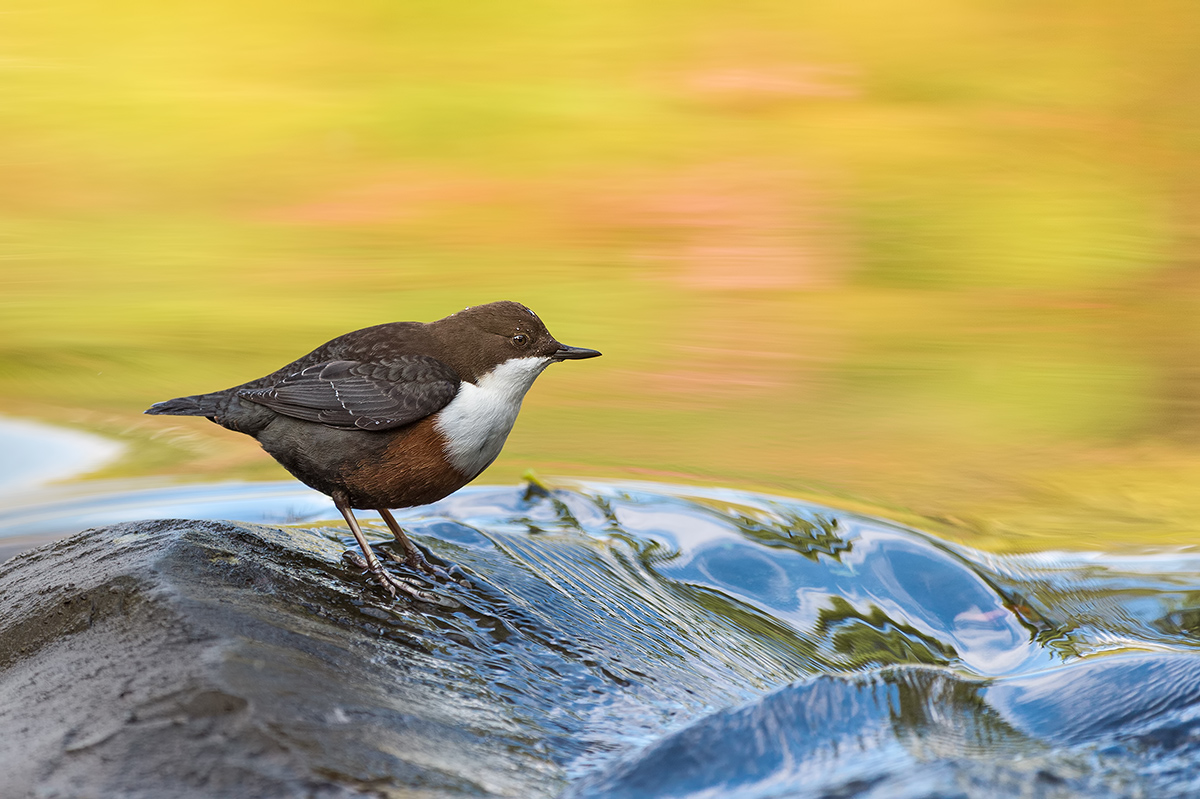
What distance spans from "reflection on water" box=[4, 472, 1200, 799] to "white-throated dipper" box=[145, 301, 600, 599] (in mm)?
302

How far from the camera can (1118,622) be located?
3775mm

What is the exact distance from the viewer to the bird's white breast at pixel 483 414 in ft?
10.0

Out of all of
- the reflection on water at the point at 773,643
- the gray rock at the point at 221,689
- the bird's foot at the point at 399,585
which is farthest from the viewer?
the bird's foot at the point at 399,585

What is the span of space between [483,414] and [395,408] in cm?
24

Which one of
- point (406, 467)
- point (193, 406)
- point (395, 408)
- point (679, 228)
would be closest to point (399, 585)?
point (406, 467)

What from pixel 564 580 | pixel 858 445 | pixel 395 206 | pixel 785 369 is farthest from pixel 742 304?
pixel 564 580

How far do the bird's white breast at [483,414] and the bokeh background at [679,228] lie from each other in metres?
1.59

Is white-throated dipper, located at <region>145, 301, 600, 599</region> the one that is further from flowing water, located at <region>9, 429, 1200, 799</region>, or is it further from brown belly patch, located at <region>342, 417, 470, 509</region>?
flowing water, located at <region>9, 429, 1200, 799</region>

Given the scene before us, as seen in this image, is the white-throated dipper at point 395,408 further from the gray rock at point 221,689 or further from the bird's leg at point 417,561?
the gray rock at point 221,689

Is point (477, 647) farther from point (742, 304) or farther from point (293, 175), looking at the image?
point (293, 175)

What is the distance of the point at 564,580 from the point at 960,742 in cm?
120

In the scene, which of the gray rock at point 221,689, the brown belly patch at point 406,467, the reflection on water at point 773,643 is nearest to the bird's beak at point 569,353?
the brown belly patch at point 406,467

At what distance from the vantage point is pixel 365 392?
3.05 metres

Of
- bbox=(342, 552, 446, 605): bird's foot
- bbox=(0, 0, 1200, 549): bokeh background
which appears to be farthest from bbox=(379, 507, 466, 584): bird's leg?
bbox=(0, 0, 1200, 549): bokeh background
